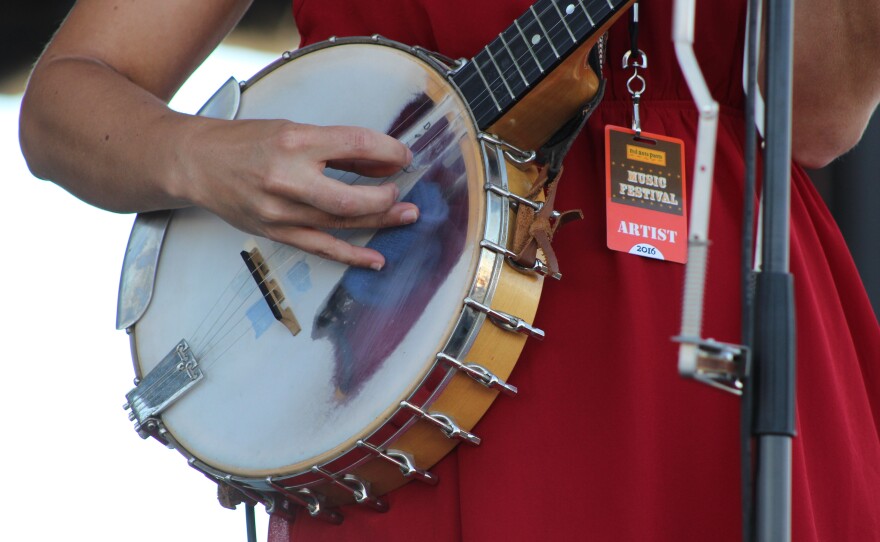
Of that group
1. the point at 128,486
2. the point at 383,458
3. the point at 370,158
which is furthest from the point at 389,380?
the point at 128,486

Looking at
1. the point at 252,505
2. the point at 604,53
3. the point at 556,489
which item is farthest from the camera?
the point at 252,505

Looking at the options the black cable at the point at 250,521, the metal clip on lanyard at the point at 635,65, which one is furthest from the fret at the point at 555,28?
the black cable at the point at 250,521

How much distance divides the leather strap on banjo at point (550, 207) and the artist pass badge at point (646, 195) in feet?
0.11

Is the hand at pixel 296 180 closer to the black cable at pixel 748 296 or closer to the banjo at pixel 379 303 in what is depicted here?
the banjo at pixel 379 303

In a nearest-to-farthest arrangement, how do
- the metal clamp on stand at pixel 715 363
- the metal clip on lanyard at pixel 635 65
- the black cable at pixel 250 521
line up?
the metal clamp on stand at pixel 715 363, the metal clip on lanyard at pixel 635 65, the black cable at pixel 250 521

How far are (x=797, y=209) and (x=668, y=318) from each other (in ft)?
0.66

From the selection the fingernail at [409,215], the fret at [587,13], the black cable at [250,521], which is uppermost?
the fret at [587,13]

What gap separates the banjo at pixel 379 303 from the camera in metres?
0.79

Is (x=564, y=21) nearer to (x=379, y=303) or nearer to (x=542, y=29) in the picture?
(x=542, y=29)

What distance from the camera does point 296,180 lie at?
32.2 inches

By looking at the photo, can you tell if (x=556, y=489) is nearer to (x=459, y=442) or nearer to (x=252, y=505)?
(x=459, y=442)

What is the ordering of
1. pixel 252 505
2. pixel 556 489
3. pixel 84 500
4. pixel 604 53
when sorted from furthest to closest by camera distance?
pixel 84 500
pixel 252 505
pixel 604 53
pixel 556 489

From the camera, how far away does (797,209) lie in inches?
35.4

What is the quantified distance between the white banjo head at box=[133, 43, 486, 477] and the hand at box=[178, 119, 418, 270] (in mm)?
28
